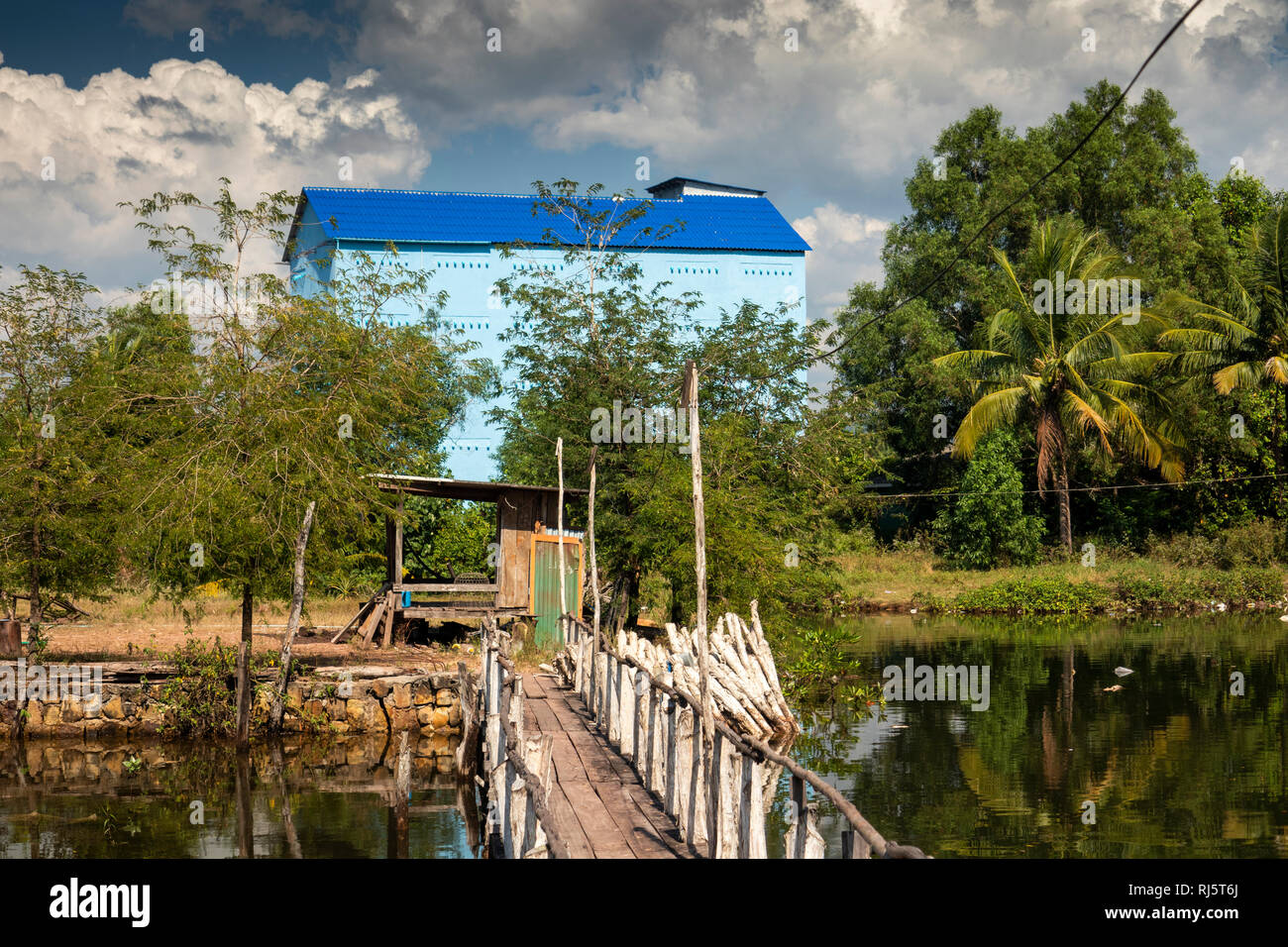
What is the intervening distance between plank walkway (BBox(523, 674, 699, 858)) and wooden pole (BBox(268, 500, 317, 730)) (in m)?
5.36

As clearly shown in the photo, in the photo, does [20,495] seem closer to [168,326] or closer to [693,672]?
[168,326]

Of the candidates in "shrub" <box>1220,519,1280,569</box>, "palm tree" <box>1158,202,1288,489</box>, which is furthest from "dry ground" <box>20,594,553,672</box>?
"shrub" <box>1220,519,1280,569</box>

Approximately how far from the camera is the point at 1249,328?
40.0 m

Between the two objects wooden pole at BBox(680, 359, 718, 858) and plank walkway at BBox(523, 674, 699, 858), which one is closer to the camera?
wooden pole at BBox(680, 359, 718, 858)

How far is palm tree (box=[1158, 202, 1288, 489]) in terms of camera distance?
39250 millimetres

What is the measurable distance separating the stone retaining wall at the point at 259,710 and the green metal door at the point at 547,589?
4.17 metres

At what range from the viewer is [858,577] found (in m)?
44.0

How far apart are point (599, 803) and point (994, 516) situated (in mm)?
35392

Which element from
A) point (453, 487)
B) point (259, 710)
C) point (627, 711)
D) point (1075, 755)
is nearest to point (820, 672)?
point (1075, 755)

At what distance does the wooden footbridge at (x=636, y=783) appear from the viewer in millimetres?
7547

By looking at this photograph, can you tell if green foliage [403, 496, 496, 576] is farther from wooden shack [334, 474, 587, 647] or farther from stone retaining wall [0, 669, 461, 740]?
stone retaining wall [0, 669, 461, 740]

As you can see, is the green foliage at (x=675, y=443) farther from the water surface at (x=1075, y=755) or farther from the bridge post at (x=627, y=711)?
the bridge post at (x=627, y=711)
